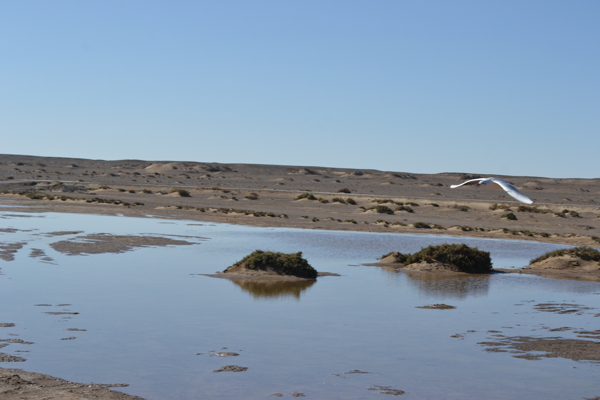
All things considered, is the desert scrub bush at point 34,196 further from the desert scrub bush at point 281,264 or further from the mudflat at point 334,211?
the desert scrub bush at point 281,264

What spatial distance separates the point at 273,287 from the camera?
17.0m

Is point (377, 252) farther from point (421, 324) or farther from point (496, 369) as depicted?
point (496, 369)

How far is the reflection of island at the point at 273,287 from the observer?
1596cm

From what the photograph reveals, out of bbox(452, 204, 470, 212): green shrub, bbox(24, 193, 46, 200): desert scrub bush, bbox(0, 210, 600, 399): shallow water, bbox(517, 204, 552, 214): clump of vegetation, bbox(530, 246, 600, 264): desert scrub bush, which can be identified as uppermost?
bbox(517, 204, 552, 214): clump of vegetation

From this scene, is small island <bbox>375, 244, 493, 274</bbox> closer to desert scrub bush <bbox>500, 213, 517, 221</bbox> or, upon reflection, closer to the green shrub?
desert scrub bush <bbox>500, 213, 517, 221</bbox>

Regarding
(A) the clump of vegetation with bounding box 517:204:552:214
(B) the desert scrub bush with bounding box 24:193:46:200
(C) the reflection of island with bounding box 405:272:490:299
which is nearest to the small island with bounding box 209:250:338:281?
(C) the reflection of island with bounding box 405:272:490:299

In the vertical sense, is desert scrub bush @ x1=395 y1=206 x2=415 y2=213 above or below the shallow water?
above

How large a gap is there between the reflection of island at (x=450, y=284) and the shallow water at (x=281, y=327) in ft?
0.19

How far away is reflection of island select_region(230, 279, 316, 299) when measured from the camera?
628 inches

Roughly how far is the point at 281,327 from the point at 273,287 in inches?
184

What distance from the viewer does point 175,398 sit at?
816 centimetres

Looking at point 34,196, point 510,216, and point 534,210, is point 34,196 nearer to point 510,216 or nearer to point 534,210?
point 510,216

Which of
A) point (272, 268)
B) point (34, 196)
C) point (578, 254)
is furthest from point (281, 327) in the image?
point (34, 196)

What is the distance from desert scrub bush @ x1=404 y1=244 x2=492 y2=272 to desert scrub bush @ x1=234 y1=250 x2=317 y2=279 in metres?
3.92
